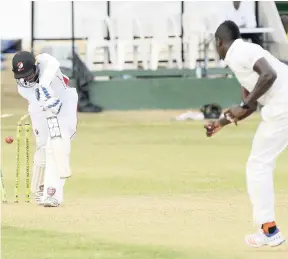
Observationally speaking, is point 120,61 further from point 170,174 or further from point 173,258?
point 173,258

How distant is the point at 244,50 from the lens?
9992 millimetres

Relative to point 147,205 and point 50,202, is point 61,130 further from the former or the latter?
point 147,205

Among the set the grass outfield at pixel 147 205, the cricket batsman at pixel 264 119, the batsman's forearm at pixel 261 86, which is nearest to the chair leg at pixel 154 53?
the grass outfield at pixel 147 205

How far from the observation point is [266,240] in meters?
10.1

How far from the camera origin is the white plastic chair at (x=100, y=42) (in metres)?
28.2

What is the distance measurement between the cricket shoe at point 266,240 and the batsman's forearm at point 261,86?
110cm

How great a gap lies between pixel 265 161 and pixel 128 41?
18270 millimetres

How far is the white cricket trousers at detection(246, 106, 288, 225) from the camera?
9992 mm

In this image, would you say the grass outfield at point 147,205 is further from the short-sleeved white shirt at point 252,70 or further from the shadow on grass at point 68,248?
the short-sleeved white shirt at point 252,70

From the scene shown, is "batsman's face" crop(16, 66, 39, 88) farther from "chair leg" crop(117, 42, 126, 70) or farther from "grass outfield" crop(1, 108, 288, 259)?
"chair leg" crop(117, 42, 126, 70)

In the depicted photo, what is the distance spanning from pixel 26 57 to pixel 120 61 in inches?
625

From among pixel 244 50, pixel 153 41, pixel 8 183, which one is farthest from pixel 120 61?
pixel 244 50

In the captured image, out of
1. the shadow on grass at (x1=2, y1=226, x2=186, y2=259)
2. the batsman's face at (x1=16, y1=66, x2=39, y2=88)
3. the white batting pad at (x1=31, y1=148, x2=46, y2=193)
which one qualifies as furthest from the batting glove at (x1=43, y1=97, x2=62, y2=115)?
the shadow on grass at (x1=2, y1=226, x2=186, y2=259)

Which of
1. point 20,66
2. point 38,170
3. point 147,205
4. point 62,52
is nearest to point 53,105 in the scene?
point 20,66
